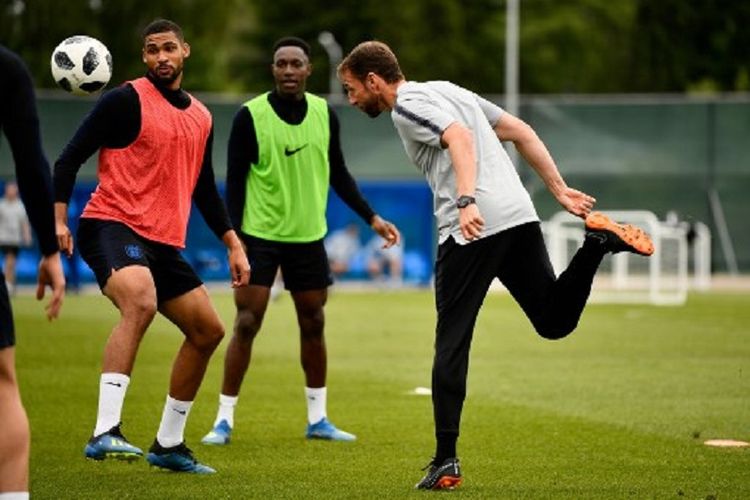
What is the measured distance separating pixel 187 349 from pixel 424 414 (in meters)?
3.56

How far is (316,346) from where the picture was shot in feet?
37.8

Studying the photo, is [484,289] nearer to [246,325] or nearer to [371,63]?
[371,63]

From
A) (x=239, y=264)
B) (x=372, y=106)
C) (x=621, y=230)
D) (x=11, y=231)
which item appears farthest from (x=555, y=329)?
(x=11, y=231)

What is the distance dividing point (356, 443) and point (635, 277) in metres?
21.4

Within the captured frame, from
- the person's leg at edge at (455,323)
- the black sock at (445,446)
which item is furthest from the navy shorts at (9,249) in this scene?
the black sock at (445,446)

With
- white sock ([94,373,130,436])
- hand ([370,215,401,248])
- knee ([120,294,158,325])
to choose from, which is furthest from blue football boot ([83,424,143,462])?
hand ([370,215,401,248])

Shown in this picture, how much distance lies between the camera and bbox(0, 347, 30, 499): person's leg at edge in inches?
256

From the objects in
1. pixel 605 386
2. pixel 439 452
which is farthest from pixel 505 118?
pixel 605 386

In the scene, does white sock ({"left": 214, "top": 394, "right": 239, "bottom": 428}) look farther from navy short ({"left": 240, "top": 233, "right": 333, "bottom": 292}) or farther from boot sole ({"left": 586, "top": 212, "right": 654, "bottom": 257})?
boot sole ({"left": 586, "top": 212, "right": 654, "bottom": 257})

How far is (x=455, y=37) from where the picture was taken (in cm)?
6650

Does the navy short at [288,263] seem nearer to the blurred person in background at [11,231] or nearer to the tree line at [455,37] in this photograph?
the blurred person in background at [11,231]

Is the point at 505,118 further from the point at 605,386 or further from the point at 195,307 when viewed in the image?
the point at 605,386

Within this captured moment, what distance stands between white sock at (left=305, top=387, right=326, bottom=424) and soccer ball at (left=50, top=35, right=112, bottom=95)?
2.47 metres

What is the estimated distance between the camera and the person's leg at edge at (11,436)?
650 cm
